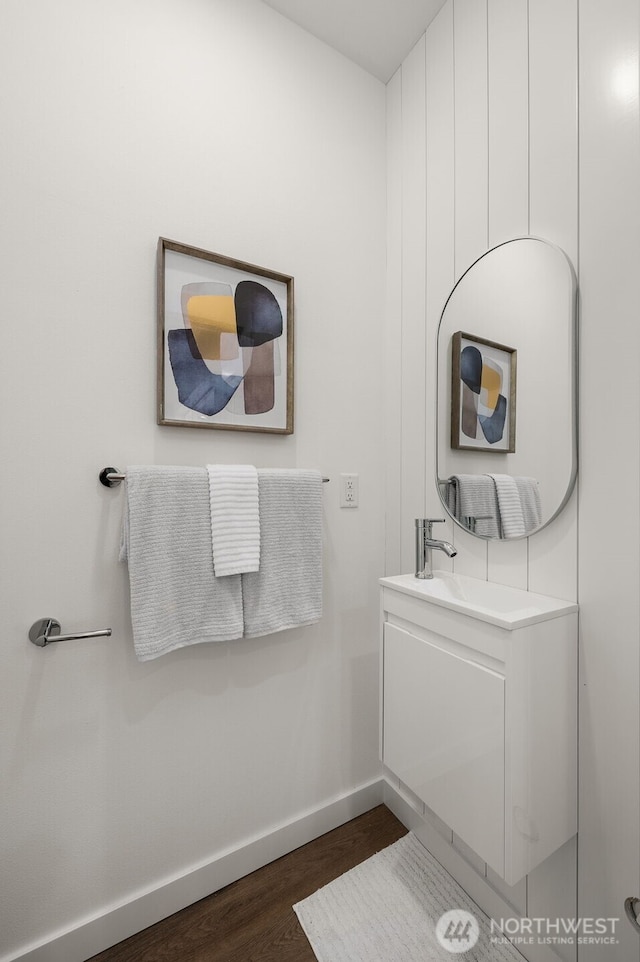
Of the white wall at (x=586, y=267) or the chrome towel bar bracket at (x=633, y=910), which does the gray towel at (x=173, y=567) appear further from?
the chrome towel bar bracket at (x=633, y=910)

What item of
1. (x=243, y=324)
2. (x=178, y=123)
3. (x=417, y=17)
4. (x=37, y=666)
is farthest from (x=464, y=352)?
(x=37, y=666)

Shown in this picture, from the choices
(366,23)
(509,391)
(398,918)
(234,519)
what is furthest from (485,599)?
(366,23)

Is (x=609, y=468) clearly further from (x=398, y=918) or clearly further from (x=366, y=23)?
(x=366, y=23)

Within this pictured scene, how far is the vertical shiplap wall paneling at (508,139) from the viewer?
1.07 meters

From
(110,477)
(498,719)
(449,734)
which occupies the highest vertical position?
(110,477)

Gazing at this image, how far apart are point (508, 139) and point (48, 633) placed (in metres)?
1.64

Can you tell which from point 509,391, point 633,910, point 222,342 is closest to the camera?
point 633,910

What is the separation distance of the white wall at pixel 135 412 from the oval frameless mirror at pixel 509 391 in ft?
Result: 1.23

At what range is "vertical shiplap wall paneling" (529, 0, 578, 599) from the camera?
960 mm

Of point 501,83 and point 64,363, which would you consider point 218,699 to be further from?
point 501,83

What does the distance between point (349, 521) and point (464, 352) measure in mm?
640

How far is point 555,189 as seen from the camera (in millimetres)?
992

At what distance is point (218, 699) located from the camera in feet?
4.04

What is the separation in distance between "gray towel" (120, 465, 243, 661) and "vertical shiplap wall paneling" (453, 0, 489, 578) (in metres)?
0.66
